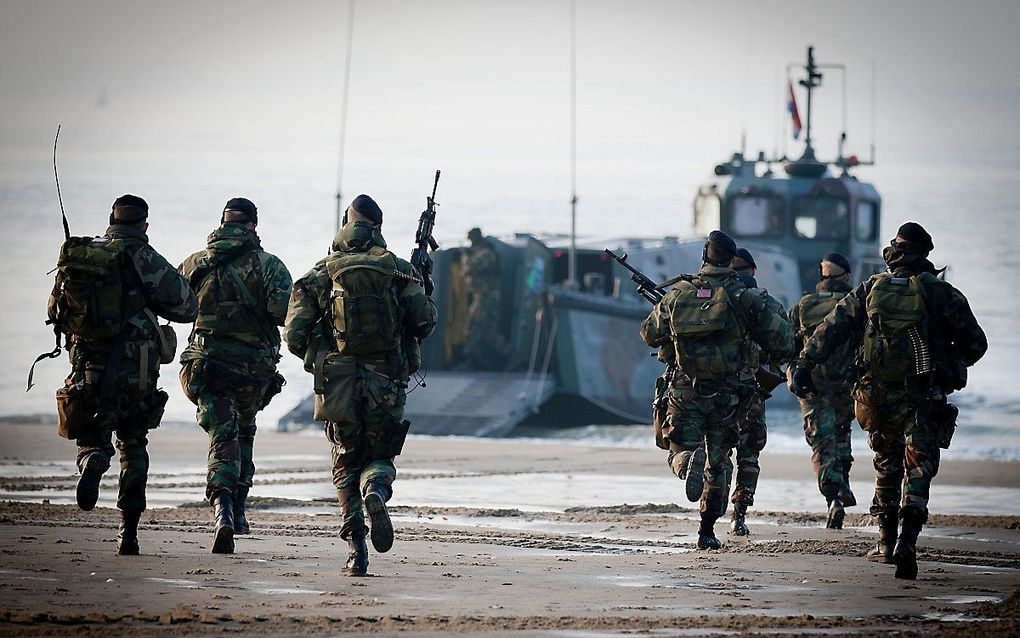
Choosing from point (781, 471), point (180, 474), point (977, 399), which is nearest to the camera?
point (180, 474)

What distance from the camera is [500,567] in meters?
8.98

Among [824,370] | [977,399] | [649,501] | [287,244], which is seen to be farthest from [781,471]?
[287,244]

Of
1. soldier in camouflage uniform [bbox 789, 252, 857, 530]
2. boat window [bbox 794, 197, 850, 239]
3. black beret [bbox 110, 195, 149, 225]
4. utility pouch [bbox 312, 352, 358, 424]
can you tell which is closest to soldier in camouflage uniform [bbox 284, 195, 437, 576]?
utility pouch [bbox 312, 352, 358, 424]

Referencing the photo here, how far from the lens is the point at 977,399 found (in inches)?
1121

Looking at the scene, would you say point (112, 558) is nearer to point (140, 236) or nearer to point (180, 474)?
point (140, 236)

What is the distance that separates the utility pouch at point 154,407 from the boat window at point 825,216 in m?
16.8

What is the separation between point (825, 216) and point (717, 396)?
1533 centimetres

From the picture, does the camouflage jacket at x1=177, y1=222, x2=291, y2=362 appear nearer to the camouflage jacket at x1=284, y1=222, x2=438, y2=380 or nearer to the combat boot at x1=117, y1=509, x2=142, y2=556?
the camouflage jacket at x1=284, y1=222, x2=438, y2=380

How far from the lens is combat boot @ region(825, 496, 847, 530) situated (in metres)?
11.4

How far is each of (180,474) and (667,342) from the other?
5598mm

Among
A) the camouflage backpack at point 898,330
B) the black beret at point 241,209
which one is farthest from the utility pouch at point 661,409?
the black beret at point 241,209

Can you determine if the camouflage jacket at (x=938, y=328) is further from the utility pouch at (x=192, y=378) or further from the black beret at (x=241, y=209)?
the utility pouch at (x=192, y=378)

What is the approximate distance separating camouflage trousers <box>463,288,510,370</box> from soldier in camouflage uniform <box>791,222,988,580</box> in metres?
12.1

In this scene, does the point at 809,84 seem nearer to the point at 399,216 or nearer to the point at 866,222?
the point at 866,222
